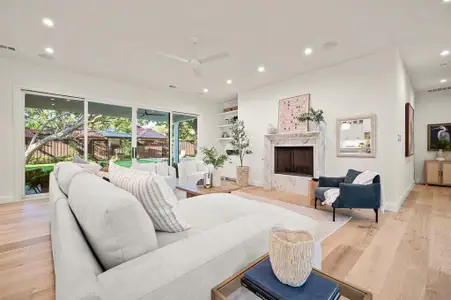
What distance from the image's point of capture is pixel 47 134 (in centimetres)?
447

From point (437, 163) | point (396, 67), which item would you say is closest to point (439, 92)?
point (437, 163)

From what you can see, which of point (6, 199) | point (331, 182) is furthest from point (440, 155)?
point (6, 199)

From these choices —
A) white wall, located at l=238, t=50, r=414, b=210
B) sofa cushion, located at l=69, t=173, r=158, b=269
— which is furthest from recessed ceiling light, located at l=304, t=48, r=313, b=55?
sofa cushion, located at l=69, t=173, r=158, b=269

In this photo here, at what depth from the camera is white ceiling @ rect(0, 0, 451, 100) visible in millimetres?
2492

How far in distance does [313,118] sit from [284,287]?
4120mm

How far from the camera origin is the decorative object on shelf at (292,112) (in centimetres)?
469

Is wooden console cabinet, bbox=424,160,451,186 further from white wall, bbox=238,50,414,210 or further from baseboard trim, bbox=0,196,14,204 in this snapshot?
baseboard trim, bbox=0,196,14,204

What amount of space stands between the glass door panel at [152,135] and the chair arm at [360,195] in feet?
15.6

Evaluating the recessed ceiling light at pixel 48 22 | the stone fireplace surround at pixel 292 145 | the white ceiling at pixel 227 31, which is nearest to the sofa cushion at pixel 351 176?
the stone fireplace surround at pixel 292 145

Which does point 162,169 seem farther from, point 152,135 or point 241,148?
point 241,148

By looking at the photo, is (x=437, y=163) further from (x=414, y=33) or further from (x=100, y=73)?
(x=100, y=73)

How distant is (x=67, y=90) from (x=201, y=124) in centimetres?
358

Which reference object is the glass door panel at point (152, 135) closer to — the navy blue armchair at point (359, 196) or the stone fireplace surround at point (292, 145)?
the stone fireplace surround at point (292, 145)

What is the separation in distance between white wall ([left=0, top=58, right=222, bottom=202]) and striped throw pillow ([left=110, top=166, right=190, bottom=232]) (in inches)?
168
